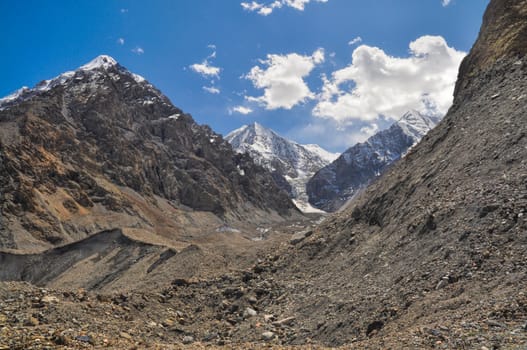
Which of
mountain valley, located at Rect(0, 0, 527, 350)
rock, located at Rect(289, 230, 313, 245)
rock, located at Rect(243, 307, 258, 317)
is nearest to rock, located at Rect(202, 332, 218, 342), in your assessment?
mountain valley, located at Rect(0, 0, 527, 350)

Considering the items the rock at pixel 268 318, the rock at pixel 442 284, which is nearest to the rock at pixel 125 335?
the rock at pixel 268 318

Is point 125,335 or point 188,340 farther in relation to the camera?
point 188,340

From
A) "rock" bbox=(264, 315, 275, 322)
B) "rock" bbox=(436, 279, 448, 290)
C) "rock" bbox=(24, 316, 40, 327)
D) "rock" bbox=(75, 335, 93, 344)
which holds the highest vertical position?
"rock" bbox=(24, 316, 40, 327)

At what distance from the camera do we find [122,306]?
652 inches

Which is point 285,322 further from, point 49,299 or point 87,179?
point 87,179

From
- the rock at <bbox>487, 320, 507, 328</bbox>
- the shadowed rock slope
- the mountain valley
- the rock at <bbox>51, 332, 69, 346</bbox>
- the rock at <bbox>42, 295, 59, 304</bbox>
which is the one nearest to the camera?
the rock at <bbox>487, 320, 507, 328</bbox>

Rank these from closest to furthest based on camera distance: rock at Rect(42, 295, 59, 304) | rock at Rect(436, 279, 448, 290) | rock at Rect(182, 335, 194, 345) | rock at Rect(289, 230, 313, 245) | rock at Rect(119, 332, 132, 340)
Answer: rock at Rect(436, 279, 448, 290) < rock at Rect(119, 332, 132, 340) < rock at Rect(42, 295, 59, 304) < rock at Rect(182, 335, 194, 345) < rock at Rect(289, 230, 313, 245)

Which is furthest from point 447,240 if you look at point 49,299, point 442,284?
point 49,299

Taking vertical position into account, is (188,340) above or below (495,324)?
above

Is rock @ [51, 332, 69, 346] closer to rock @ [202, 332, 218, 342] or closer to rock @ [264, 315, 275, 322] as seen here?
rock @ [202, 332, 218, 342]

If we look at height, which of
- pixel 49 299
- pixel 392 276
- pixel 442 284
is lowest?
pixel 442 284

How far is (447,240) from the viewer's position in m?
14.5

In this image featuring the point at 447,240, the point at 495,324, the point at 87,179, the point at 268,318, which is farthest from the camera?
the point at 87,179

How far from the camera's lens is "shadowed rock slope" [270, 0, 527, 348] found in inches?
409
